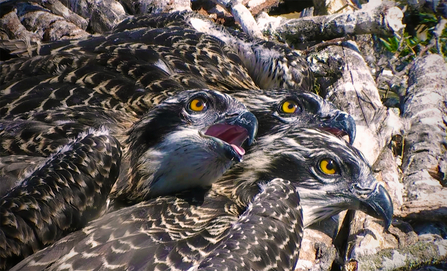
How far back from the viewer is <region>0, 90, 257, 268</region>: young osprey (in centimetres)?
310

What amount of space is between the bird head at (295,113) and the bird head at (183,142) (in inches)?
21.4

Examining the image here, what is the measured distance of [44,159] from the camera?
3.59 m

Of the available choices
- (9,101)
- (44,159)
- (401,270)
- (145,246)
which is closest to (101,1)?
(9,101)

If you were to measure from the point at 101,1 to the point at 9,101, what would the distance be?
2394 mm

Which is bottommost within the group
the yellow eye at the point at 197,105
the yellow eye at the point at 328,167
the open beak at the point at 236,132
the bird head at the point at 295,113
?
the yellow eye at the point at 328,167

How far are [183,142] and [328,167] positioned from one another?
1.11m

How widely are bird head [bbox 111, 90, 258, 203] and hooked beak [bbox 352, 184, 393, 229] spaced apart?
3.10 ft

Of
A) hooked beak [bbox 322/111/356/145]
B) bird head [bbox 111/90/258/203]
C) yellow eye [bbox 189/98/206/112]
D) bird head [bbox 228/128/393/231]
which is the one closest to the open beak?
bird head [bbox 111/90/258/203]

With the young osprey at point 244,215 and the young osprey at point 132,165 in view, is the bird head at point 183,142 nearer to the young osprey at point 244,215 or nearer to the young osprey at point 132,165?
the young osprey at point 132,165

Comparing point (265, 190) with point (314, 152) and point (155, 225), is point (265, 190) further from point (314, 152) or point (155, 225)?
point (155, 225)

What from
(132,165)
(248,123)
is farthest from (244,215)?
(132,165)

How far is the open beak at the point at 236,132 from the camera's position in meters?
3.40

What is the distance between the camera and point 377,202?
3719 mm

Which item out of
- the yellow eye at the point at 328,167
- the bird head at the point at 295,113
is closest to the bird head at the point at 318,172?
the yellow eye at the point at 328,167
